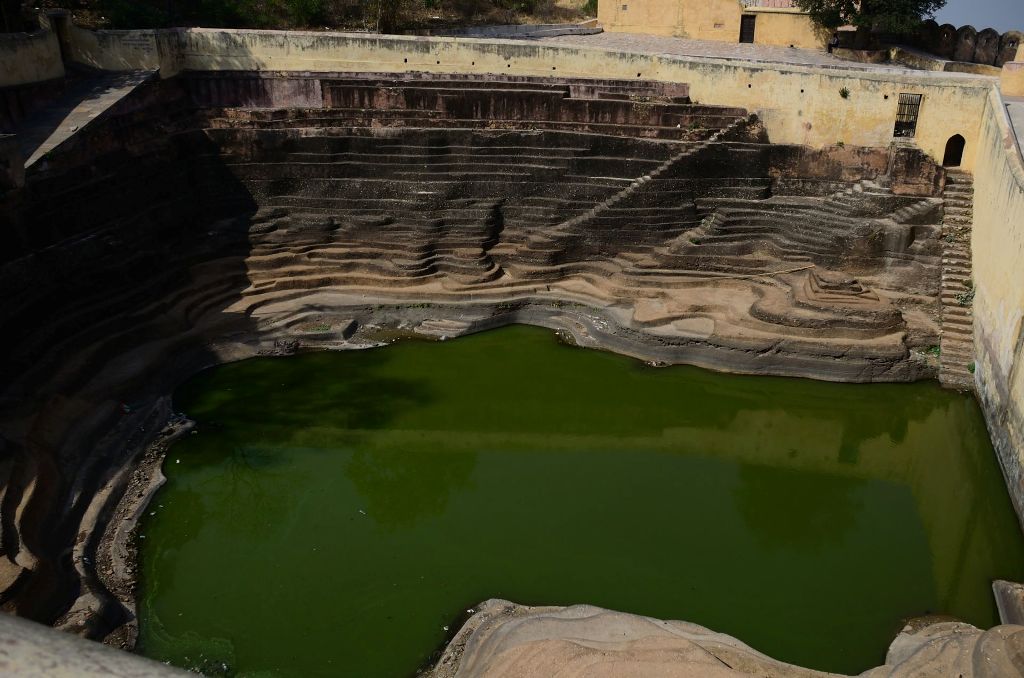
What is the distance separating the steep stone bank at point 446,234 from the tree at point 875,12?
4.04 meters

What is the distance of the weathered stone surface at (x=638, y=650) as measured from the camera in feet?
20.2

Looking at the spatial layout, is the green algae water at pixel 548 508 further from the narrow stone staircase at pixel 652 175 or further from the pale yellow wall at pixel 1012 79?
the pale yellow wall at pixel 1012 79

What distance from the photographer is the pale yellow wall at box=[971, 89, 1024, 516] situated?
898cm

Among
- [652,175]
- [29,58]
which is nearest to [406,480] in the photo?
[652,175]

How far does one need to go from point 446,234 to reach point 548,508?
250 inches

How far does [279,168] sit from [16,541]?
26.6 feet

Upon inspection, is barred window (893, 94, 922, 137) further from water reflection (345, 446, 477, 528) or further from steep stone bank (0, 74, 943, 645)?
water reflection (345, 446, 477, 528)

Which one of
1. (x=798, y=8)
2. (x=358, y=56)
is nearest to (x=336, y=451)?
(x=358, y=56)

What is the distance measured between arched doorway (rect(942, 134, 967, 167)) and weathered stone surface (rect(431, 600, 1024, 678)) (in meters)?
8.64

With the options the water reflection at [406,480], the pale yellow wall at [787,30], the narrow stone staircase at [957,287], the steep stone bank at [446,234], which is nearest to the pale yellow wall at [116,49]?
the steep stone bank at [446,234]

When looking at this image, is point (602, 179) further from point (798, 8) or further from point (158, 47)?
point (158, 47)

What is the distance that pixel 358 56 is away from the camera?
49.8 ft

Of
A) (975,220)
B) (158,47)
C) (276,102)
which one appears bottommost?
(975,220)

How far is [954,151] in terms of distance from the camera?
13133 millimetres
